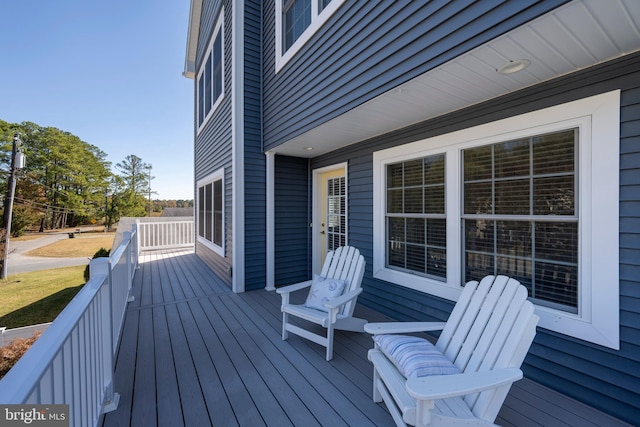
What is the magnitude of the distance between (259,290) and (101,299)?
107 inches

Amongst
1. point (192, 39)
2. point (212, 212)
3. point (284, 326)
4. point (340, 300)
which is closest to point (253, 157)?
point (212, 212)

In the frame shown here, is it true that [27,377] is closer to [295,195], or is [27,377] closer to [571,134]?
[571,134]

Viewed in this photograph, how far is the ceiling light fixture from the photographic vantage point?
5.75 feet

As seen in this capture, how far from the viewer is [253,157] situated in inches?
173

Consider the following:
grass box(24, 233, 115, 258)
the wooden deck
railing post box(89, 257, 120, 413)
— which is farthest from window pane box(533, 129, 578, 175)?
grass box(24, 233, 115, 258)

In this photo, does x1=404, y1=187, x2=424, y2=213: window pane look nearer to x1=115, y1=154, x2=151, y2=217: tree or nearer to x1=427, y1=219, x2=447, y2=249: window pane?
x1=427, y1=219, x2=447, y2=249: window pane

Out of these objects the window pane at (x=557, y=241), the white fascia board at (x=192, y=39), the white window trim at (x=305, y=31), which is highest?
the white fascia board at (x=192, y=39)

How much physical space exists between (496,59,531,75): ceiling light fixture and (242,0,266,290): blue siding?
3.45m

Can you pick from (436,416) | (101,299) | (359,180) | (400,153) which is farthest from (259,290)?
(436,416)

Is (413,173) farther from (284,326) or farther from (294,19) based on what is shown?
(294,19)

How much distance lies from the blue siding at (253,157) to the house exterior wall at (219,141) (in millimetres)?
395

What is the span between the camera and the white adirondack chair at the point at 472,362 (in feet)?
4.10

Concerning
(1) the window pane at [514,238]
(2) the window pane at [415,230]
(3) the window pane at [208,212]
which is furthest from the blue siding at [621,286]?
(3) the window pane at [208,212]

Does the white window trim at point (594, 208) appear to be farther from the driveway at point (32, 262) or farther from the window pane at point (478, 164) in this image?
the driveway at point (32, 262)
